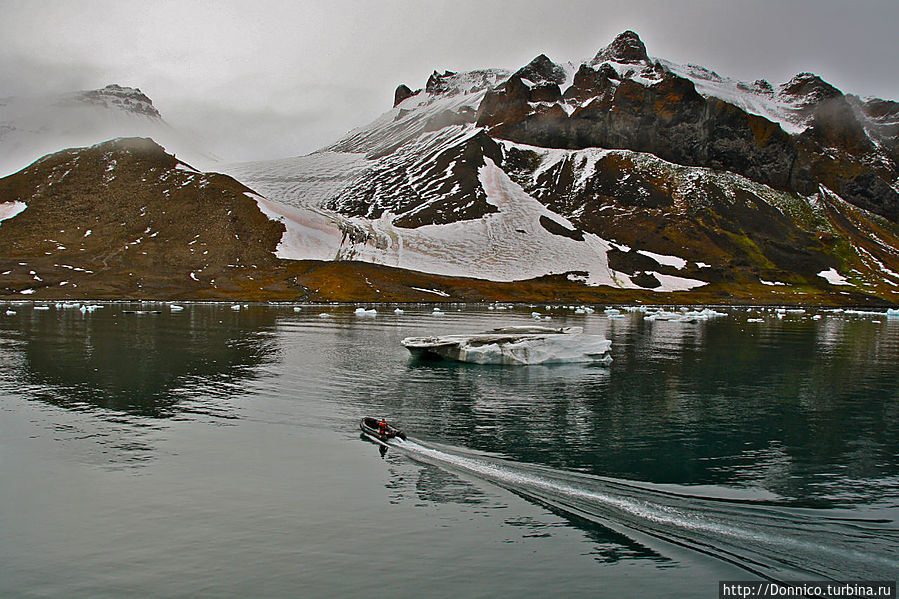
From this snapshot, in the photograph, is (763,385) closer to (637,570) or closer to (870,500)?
(870,500)

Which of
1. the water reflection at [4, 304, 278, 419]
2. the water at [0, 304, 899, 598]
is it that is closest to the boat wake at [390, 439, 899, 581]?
the water at [0, 304, 899, 598]

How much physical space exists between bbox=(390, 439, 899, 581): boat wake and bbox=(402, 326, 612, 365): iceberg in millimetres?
34677

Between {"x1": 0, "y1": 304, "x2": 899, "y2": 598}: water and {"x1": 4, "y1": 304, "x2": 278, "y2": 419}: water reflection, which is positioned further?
{"x1": 4, "y1": 304, "x2": 278, "y2": 419}: water reflection

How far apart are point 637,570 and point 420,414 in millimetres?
22762

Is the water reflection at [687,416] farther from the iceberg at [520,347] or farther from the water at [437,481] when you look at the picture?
the iceberg at [520,347]

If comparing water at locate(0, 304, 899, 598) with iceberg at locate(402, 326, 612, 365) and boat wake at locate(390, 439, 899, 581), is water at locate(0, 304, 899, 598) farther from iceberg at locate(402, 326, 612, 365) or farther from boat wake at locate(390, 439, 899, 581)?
iceberg at locate(402, 326, 612, 365)

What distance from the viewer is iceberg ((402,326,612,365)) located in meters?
63.7

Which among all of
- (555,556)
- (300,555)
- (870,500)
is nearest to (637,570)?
(555,556)

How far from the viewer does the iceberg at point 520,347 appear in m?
63.7

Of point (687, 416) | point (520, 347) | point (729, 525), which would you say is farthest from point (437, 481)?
point (520, 347)

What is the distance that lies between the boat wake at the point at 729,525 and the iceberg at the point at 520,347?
114ft

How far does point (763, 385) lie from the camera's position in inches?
2149

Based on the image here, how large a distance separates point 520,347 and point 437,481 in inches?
1463

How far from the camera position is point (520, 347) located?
6378cm
